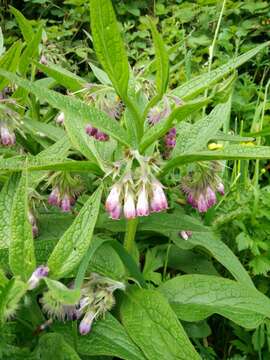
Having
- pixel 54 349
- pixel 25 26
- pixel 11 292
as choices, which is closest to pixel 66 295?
pixel 11 292

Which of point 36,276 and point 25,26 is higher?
point 25,26

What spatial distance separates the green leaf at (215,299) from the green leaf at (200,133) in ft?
1.16

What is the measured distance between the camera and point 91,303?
149 cm

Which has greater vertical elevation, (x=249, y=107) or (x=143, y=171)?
(x=143, y=171)

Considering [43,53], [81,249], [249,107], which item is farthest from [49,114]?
[249,107]

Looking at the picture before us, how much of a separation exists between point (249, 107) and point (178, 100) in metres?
1.89

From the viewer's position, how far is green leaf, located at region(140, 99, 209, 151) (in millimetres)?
1341

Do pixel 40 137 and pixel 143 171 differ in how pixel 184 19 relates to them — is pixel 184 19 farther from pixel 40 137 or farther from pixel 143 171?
pixel 143 171

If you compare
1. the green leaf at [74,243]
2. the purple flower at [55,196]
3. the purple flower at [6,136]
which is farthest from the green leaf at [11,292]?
the purple flower at [6,136]

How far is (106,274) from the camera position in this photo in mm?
1630

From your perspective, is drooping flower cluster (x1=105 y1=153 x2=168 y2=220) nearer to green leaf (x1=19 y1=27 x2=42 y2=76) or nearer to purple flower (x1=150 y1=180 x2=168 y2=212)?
purple flower (x1=150 y1=180 x2=168 y2=212)

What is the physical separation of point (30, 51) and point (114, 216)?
2.49 feet

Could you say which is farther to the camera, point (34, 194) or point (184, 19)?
point (184, 19)

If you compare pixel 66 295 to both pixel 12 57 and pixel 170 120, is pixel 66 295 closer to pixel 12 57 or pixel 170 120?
pixel 170 120
